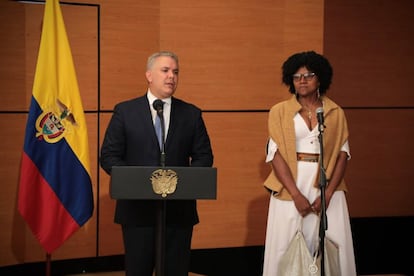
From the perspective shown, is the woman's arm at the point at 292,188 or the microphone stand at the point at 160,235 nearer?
the microphone stand at the point at 160,235

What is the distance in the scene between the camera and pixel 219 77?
17.8 feet

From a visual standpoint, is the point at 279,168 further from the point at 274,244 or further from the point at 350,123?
the point at 350,123

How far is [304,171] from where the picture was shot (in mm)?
4047

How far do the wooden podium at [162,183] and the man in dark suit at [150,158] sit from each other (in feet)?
1.46

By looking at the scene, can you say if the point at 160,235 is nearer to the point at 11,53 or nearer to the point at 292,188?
the point at 292,188

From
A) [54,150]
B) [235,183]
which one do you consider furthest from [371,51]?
[54,150]

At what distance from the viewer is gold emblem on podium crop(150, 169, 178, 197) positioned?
9.28ft

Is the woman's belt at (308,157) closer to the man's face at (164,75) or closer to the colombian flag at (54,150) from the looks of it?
the man's face at (164,75)

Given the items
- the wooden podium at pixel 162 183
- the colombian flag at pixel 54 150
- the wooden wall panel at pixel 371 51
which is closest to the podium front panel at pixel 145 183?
the wooden podium at pixel 162 183

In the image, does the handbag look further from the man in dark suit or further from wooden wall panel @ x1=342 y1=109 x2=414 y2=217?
wooden wall panel @ x1=342 y1=109 x2=414 y2=217

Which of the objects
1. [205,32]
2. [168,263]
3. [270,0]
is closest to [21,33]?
[205,32]

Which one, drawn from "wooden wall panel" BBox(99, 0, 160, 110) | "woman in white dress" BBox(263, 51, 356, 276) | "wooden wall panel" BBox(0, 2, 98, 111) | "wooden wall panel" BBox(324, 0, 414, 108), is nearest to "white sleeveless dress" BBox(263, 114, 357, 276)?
"woman in white dress" BBox(263, 51, 356, 276)

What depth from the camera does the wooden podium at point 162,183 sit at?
9.29ft

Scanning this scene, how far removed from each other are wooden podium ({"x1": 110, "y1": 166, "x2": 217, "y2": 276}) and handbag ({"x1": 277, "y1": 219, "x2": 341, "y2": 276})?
4.09 ft
